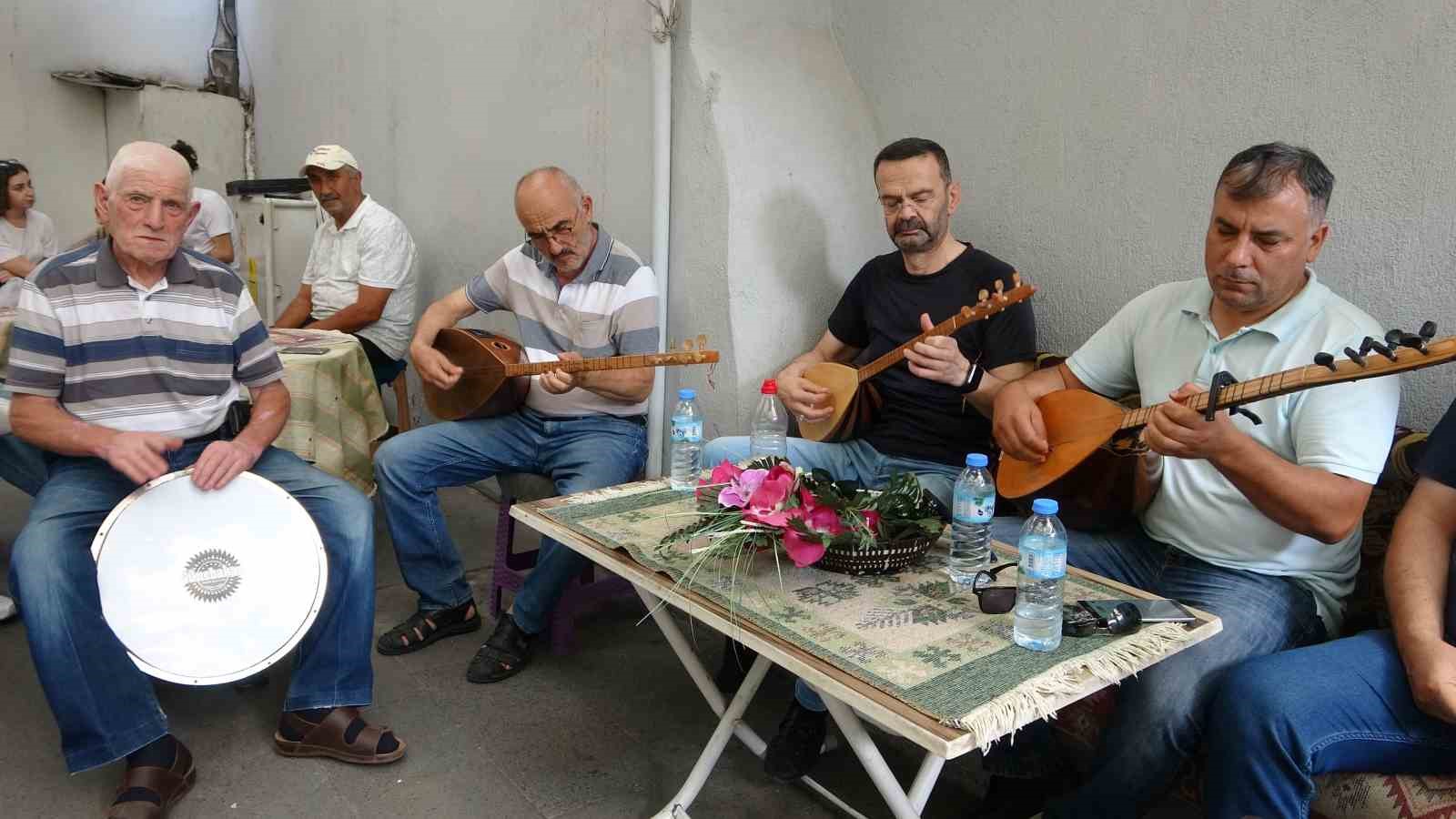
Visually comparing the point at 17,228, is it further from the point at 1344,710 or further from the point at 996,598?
the point at 1344,710

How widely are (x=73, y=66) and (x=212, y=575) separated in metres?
6.68

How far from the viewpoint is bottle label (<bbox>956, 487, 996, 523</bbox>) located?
1707mm

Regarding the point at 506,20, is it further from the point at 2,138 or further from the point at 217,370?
the point at 2,138

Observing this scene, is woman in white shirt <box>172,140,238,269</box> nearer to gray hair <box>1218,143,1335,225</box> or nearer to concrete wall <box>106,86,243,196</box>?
concrete wall <box>106,86,243,196</box>

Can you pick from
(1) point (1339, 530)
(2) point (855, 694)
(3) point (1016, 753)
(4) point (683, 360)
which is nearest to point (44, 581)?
(4) point (683, 360)

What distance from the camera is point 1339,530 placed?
1650 mm

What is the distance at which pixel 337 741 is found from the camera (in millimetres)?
2252

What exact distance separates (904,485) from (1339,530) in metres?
0.74

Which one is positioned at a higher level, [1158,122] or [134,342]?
[1158,122]

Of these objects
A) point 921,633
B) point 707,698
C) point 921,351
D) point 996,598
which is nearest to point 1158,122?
point 921,351

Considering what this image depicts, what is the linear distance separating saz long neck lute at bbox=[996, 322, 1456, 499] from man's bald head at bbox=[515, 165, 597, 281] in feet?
4.51

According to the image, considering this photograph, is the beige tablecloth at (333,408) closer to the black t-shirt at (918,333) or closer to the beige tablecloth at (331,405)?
the beige tablecloth at (331,405)

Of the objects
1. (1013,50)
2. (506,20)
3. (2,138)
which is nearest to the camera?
(1013,50)

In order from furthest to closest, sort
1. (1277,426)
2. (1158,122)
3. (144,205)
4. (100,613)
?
(1158,122), (144,205), (100,613), (1277,426)
